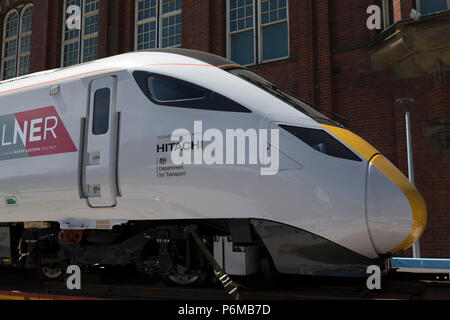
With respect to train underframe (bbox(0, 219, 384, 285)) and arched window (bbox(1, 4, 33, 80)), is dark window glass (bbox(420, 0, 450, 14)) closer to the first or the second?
train underframe (bbox(0, 219, 384, 285))

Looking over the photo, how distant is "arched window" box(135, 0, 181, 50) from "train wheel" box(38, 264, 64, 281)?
9124mm

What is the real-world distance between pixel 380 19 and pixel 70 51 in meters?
10.9

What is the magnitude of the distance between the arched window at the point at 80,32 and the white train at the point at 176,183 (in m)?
10.1

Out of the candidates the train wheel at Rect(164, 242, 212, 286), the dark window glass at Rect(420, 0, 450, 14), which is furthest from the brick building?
the train wheel at Rect(164, 242, 212, 286)

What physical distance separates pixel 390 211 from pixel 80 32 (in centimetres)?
1473

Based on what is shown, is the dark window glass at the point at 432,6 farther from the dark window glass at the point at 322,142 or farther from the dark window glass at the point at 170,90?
the dark window glass at the point at 170,90

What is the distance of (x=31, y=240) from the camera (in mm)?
6043

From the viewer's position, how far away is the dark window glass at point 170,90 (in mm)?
4973

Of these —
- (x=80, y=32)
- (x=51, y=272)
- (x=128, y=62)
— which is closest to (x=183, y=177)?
(x=128, y=62)

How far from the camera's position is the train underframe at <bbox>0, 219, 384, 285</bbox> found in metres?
4.36

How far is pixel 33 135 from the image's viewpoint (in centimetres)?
593

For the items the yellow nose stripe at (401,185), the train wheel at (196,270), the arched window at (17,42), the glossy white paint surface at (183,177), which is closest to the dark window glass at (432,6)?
the yellow nose stripe at (401,185)

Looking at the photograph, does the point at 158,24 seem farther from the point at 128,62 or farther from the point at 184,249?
the point at 184,249

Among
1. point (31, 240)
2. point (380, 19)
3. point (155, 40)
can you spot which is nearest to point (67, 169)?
point (31, 240)
